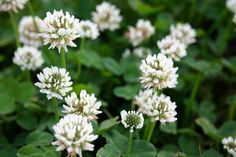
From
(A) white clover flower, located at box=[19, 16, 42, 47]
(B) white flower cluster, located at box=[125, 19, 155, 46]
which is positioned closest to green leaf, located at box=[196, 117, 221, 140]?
(B) white flower cluster, located at box=[125, 19, 155, 46]

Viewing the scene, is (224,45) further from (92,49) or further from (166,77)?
(166,77)

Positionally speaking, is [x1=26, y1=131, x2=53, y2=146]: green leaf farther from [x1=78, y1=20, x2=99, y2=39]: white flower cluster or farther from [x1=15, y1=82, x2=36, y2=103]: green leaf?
[x1=78, y1=20, x2=99, y2=39]: white flower cluster

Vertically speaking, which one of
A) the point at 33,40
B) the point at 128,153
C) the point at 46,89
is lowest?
the point at 128,153

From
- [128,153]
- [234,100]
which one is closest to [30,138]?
[128,153]

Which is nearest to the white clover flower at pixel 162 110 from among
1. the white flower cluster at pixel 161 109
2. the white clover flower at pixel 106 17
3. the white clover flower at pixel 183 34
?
the white flower cluster at pixel 161 109

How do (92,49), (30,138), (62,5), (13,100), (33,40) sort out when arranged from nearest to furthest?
(30,138)
(13,100)
(33,40)
(92,49)
(62,5)

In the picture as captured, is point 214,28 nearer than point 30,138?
No

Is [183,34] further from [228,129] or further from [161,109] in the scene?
[161,109]
